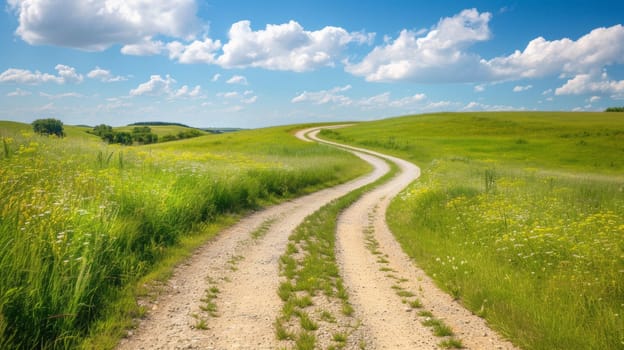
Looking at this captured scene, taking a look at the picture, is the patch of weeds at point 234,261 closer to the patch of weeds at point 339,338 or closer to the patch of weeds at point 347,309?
the patch of weeds at point 347,309

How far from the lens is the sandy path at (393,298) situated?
18.3ft

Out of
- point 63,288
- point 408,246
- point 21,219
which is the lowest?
point 408,246

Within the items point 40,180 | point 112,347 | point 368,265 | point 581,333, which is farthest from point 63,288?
point 581,333

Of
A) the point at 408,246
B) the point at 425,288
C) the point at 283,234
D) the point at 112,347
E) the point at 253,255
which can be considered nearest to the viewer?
the point at 112,347

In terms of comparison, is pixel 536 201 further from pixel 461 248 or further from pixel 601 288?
pixel 601 288

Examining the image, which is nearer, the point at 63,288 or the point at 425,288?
the point at 63,288

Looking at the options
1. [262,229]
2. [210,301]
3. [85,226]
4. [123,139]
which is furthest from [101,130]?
[210,301]

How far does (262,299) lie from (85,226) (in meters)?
3.78

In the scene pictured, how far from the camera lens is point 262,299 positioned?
683cm

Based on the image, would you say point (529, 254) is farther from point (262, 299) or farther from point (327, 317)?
point (262, 299)

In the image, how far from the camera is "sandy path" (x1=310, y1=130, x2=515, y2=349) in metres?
5.58

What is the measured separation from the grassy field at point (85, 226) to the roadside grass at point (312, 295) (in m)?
2.61

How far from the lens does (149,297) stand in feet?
22.0

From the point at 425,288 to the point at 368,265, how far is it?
1788mm
